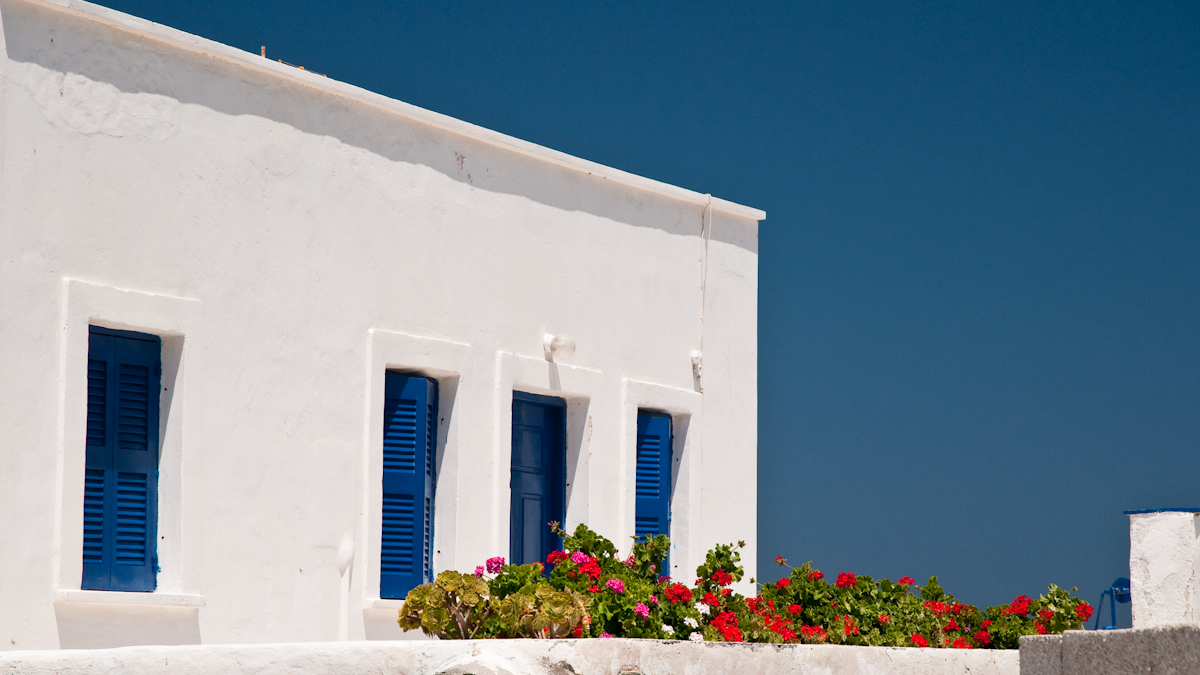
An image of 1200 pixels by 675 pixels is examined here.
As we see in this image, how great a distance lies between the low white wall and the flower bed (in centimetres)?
40

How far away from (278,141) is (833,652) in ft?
14.3

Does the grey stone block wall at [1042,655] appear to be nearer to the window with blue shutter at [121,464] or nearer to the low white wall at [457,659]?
the low white wall at [457,659]

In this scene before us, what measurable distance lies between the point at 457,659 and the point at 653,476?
5.24 meters

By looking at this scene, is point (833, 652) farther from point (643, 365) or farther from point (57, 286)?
point (57, 286)

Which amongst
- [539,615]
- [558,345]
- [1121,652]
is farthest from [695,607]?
[1121,652]

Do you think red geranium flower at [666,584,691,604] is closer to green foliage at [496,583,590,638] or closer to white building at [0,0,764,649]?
green foliage at [496,583,590,638]

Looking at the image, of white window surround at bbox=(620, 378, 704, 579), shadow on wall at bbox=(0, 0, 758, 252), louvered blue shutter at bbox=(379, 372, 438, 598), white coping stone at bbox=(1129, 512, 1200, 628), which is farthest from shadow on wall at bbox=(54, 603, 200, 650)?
white coping stone at bbox=(1129, 512, 1200, 628)

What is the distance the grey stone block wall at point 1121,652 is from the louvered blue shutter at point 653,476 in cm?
569

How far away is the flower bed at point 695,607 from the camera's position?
704cm

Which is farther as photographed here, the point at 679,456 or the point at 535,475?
the point at 679,456

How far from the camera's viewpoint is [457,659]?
606 centimetres

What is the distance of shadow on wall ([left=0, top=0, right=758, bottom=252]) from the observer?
7.72 m

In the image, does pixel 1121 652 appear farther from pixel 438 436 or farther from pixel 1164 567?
pixel 438 436

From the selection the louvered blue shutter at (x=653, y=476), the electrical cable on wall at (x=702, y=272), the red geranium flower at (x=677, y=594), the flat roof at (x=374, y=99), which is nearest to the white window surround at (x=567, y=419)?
the louvered blue shutter at (x=653, y=476)
